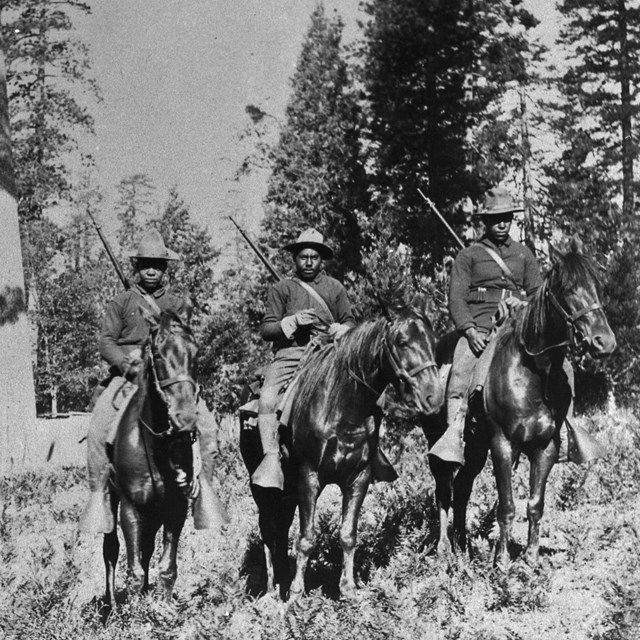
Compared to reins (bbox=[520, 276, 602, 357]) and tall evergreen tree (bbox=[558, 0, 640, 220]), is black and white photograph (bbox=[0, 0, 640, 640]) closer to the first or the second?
reins (bbox=[520, 276, 602, 357])

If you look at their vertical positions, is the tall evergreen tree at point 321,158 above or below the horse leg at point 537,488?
above

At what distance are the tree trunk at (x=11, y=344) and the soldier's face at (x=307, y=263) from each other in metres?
8.01

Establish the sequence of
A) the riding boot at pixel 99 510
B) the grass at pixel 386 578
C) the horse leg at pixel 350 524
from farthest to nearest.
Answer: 1. the horse leg at pixel 350 524
2. the riding boot at pixel 99 510
3. the grass at pixel 386 578

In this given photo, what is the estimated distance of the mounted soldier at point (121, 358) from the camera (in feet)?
22.2

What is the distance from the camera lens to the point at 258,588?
8.28 metres

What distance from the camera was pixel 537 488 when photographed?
7438 millimetres

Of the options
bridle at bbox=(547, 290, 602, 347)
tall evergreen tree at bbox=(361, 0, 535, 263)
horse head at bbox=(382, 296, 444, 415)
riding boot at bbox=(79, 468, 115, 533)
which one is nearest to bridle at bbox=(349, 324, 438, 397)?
horse head at bbox=(382, 296, 444, 415)

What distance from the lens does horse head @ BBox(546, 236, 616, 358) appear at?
260 inches

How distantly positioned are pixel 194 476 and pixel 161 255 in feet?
6.97

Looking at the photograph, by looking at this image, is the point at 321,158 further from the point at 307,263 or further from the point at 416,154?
the point at 307,263

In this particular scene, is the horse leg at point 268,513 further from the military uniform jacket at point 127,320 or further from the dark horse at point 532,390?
the dark horse at point 532,390

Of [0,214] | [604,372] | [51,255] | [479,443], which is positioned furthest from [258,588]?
[51,255]

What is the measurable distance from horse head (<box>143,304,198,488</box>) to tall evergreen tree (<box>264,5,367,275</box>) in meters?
18.2

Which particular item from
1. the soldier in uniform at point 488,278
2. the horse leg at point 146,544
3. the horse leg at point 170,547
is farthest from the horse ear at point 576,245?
the horse leg at point 146,544
